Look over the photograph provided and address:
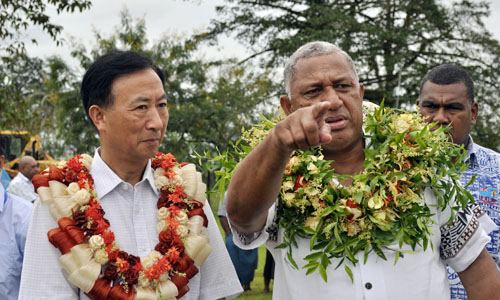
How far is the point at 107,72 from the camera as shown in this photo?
3.06 metres

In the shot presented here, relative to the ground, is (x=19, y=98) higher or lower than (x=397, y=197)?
higher

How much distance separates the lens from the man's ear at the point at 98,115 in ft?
10.1

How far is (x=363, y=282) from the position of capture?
257 centimetres

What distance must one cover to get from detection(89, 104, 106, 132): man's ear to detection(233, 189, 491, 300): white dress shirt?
1.05 meters

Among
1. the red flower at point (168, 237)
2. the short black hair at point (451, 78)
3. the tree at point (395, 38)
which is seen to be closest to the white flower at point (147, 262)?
the red flower at point (168, 237)

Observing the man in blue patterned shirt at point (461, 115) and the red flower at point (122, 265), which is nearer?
the red flower at point (122, 265)

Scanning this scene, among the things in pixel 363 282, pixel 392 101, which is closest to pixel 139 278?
pixel 363 282

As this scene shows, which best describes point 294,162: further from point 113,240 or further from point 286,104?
point 113,240

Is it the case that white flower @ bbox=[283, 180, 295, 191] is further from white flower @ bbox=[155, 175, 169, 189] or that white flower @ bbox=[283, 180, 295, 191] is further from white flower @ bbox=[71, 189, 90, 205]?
white flower @ bbox=[71, 189, 90, 205]

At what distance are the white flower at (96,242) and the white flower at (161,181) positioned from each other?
488 mm

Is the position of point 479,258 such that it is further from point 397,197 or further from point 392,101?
point 392,101

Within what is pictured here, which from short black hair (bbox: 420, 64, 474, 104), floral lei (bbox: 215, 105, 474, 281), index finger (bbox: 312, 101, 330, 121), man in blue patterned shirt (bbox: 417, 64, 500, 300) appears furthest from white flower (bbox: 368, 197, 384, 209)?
short black hair (bbox: 420, 64, 474, 104)

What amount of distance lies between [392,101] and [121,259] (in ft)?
49.3

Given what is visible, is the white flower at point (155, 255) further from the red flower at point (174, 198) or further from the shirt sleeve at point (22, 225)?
the shirt sleeve at point (22, 225)
